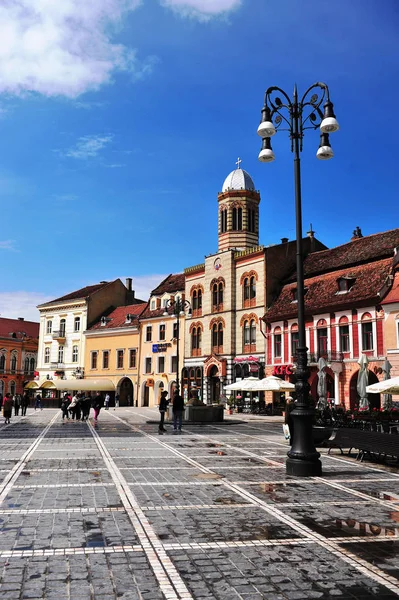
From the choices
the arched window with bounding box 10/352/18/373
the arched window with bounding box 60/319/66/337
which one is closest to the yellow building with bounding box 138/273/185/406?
the arched window with bounding box 60/319/66/337

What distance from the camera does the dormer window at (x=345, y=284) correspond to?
123 feet

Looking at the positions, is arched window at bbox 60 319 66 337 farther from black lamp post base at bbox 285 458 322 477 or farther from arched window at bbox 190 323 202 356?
black lamp post base at bbox 285 458 322 477

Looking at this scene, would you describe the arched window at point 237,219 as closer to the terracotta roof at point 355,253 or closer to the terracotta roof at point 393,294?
the terracotta roof at point 355,253

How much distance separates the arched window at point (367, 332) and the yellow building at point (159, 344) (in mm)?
21410

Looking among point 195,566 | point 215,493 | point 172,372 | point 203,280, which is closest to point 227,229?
point 203,280

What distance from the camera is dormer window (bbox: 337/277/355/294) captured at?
123ft

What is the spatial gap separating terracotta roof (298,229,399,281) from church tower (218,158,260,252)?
766 centimetres

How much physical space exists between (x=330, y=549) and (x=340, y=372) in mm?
31453

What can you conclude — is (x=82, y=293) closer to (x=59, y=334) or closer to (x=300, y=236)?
(x=59, y=334)

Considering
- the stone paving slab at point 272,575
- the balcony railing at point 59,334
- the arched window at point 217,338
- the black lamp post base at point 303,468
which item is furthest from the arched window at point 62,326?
the stone paving slab at point 272,575

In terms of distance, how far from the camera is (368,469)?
12828 millimetres

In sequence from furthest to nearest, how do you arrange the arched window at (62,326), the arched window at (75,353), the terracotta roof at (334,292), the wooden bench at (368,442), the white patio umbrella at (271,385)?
the arched window at (62,326)
the arched window at (75,353)
the terracotta roof at (334,292)
the white patio umbrella at (271,385)
the wooden bench at (368,442)

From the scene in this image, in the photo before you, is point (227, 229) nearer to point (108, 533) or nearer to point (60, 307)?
point (60, 307)

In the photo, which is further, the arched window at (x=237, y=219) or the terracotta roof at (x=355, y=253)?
the arched window at (x=237, y=219)
